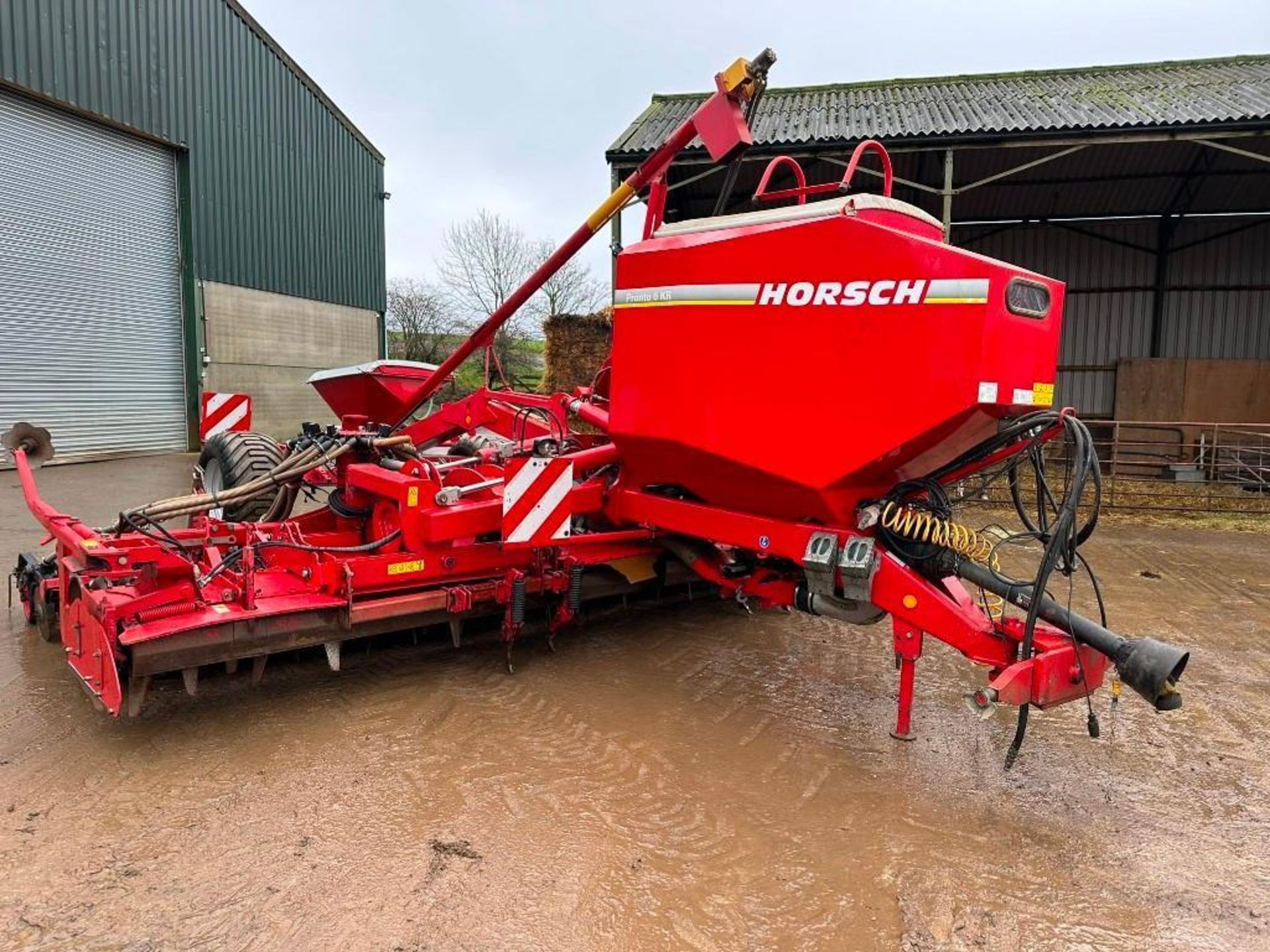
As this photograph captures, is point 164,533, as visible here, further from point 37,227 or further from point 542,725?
point 37,227

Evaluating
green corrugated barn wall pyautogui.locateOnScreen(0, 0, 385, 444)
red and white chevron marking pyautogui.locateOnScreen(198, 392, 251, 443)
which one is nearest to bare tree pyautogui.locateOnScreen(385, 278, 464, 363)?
green corrugated barn wall pyautogui.locateOnScreen(0, 0, 385, 444)

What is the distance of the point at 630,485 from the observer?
4.10 metres

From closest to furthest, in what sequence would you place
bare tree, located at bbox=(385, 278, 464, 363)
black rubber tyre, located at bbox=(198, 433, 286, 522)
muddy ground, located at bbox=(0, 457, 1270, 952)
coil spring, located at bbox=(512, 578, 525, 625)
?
muddy ground, located at bbox=(0, 457, 1270, 952) < coil spring, located at bbox=(512, 578, 525, 625) < black rubber tyre, located at bbox=(198, 433, 286, 522) < bare tree, located at bbox=(385, 278, 464, 363)

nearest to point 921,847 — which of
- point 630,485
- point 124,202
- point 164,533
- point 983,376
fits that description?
point 983,376

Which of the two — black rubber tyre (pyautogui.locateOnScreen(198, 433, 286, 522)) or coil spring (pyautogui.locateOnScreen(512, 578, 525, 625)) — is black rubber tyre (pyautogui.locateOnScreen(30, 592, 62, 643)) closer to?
black rubber tyre (pyautogui.locateOnScreen(198, 433, 286, 522))

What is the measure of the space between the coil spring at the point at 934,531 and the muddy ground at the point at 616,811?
0.82 m

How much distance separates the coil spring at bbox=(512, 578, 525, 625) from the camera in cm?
400

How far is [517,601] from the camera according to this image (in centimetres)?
400

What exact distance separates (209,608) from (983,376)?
10.1 ft

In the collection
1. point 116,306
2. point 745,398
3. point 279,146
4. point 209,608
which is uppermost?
point 279,146

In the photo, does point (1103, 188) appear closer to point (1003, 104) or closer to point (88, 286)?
point (1003, 104)

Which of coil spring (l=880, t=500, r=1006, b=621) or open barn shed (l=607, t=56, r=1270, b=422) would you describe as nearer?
coil spring (l=880, t=500, r=1006, b=621)

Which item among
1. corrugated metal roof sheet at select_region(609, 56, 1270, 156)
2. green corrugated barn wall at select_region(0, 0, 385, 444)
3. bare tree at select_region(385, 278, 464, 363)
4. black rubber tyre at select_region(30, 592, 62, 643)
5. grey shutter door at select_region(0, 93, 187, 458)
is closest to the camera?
black rubber tyre at select_region(30, 592, 62, 643)

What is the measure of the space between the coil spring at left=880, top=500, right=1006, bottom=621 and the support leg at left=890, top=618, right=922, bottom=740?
12.6 inches
